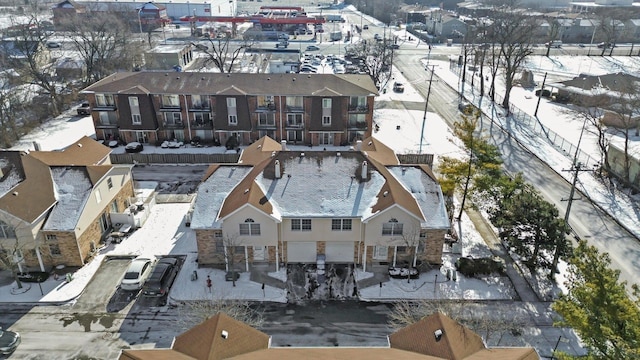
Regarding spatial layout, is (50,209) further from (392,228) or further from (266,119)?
(266,119)

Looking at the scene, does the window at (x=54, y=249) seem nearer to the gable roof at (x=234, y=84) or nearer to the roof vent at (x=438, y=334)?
the gable roof at (x=234, y=84)

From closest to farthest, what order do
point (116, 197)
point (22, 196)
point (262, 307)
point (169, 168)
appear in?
point (262, 307) < point (22, 196) < point (116, 197) < point (169, 168)

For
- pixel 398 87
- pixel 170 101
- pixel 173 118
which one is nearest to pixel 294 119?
pixel 173 118

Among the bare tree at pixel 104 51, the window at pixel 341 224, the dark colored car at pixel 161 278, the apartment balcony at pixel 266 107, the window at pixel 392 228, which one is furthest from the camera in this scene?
the bare tree at pixel 104 51

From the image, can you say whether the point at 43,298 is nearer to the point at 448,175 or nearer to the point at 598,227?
the point at 448,175

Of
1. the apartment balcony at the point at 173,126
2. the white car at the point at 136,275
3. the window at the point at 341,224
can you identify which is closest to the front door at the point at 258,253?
the window at the point at 341,224

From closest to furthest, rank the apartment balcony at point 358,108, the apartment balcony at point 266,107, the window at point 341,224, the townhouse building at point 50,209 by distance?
1. the townhouse building at point 50,209
2. the window at point 341,224
3. the apartment balcony at point 266,107
4. the apartment balcony at point 358,108

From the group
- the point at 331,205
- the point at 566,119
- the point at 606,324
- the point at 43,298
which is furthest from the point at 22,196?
the point at 566,119
